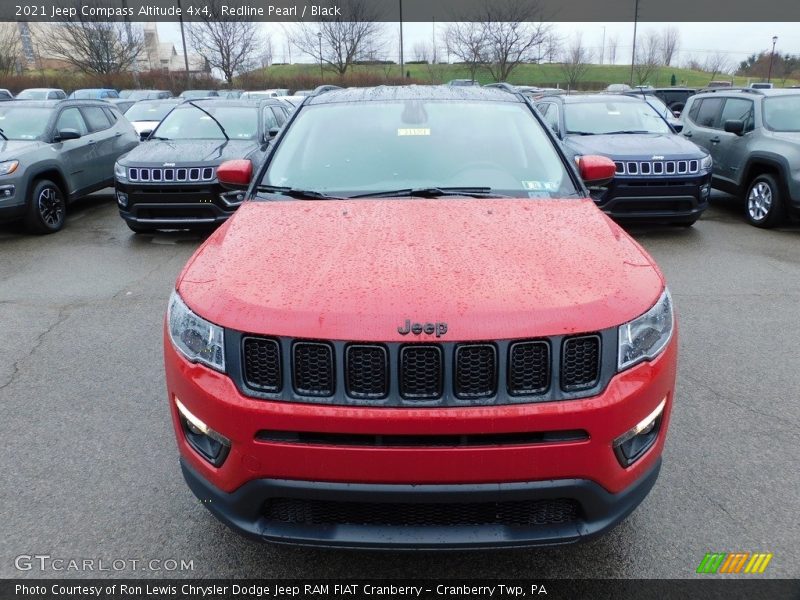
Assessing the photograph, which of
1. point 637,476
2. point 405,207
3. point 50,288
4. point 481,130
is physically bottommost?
point 50,288

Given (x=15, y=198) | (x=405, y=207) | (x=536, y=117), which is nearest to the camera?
(x=405, y=207)

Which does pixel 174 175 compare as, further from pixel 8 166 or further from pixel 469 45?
pixel 469 45

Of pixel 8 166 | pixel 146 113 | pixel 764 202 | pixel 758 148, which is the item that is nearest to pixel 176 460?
pixel 8 166

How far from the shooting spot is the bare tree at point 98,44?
35.2 metres

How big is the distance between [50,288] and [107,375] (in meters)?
2.60

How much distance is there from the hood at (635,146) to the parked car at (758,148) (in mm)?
1093

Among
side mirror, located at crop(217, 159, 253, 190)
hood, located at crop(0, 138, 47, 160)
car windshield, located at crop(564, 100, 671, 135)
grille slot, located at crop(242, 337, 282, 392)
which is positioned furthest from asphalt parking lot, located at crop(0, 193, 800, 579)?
car windshield, located at crop(564, 100, 671, 135)

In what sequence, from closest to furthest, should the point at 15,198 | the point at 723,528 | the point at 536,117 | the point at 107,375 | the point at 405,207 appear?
the point at 723,528, the point at 405,207, the point at 536,117, the point at 107,375, the point at 15,198

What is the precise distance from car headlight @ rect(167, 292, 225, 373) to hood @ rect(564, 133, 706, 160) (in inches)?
259

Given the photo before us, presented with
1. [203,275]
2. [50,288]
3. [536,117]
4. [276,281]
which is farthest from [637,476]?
[50,288]

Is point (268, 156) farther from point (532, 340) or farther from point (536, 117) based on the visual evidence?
point (532, 340)

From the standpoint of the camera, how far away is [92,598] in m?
2.35

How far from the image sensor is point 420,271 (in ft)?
7.30

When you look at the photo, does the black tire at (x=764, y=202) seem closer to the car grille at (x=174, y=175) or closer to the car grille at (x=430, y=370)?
the car grille at (x=174, y=175)
